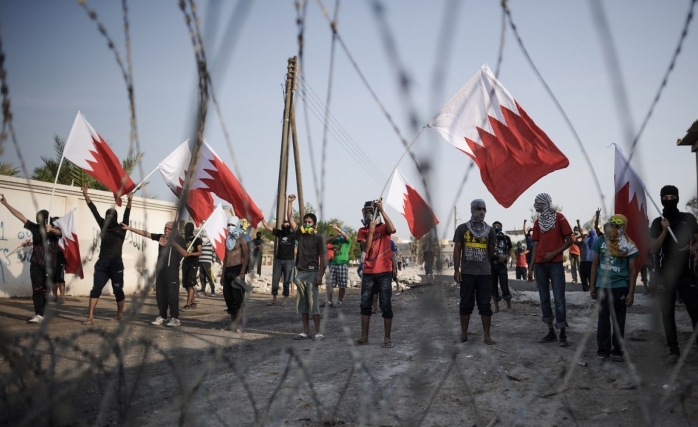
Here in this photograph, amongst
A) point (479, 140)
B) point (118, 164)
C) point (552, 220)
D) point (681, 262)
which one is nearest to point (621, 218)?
point (681, 262)

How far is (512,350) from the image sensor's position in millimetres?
6008

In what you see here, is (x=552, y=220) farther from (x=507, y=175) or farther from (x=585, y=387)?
(x=585, y=387)

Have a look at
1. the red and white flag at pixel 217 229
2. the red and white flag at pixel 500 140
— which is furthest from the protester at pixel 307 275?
the red and white flag at pixel 217 229

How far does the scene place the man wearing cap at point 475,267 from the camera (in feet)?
20.8

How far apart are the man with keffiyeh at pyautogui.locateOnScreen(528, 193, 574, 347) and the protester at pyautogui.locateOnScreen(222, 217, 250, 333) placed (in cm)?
381

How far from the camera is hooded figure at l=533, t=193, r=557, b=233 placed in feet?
21.1

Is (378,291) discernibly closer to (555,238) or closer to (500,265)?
(555,238)

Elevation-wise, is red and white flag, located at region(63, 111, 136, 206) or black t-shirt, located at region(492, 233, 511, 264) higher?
red and white flag, located at region(63, 111, 136, 206)

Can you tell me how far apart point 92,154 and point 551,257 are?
5344 mm

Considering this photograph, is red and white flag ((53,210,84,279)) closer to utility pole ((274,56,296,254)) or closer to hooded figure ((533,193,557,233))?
utility pole ((274,56,296,254))

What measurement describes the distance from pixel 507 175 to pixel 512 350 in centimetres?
209

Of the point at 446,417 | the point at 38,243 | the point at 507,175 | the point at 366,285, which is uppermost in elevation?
the point at 507,175

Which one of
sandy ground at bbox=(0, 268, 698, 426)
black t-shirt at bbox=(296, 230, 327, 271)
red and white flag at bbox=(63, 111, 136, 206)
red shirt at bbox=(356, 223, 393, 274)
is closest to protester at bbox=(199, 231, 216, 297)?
sandy ground at bbox=(0, 268, 698, 426)

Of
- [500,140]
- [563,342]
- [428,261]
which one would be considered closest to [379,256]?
[500,140]
